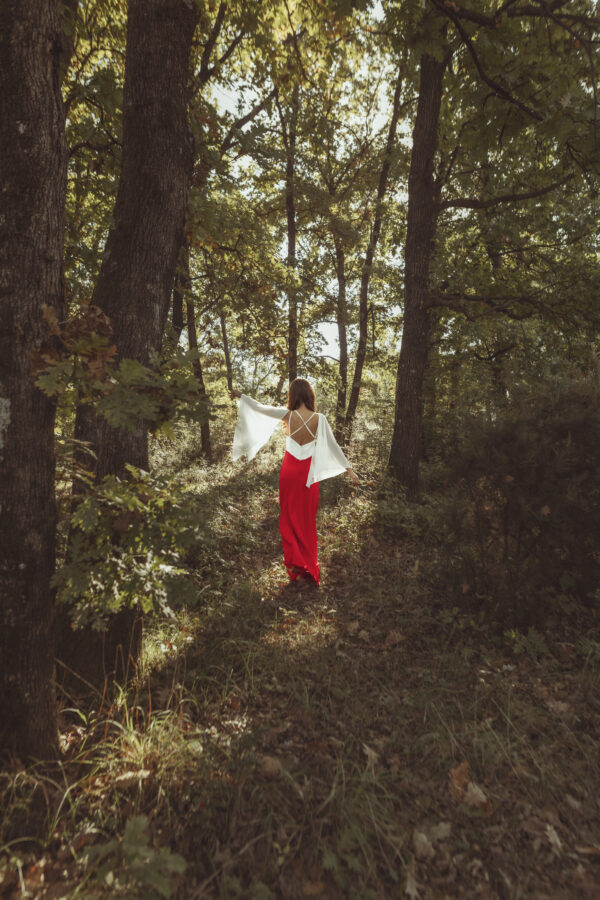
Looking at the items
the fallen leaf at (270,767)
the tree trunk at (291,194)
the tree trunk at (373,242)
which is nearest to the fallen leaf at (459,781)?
the fallen leaf at (270,767)

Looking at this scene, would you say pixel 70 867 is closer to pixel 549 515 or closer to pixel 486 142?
pixel 549 515

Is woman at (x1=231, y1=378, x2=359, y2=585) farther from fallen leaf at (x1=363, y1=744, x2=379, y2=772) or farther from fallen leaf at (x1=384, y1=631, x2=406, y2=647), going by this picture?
fallen leaf at (x1=363, y1=744, x2=379, y2=772)

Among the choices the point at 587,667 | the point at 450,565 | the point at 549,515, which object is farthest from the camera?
the point at 450,565

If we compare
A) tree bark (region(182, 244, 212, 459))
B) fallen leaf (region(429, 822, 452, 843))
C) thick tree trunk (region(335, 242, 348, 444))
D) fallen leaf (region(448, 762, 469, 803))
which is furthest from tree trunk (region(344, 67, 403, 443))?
fallen leaf (region(429, 822, 452, 843))

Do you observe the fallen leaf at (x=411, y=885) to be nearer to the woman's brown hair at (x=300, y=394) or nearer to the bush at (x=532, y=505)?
the bush at (x=532, y=505)

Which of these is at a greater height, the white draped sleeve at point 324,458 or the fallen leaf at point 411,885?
the white draped sleeve at point 324,458

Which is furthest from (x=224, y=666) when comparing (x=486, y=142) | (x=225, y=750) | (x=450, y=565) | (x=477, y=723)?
(x=486, y=142)

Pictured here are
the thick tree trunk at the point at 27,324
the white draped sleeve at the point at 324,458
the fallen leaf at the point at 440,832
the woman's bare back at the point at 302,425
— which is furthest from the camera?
the woman's bare back at the point at 302,425

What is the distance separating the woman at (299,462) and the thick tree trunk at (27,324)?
3700 millimetres

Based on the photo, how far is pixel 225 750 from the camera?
2.74 meters

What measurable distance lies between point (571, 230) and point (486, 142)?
5.48 m

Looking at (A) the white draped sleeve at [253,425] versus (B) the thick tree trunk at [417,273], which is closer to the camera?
(A) the white draped sleeve at [253,425]

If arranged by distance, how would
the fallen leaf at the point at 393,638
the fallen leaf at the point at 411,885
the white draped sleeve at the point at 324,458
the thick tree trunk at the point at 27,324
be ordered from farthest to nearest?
the white draped sleeve at the point at 324,458 < the fallen leaf at the point at 393,638 < the thick tree trunk at the point at 27,324 < the fallen leaf at the point at 411,885

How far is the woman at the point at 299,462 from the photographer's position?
19.2 feet
